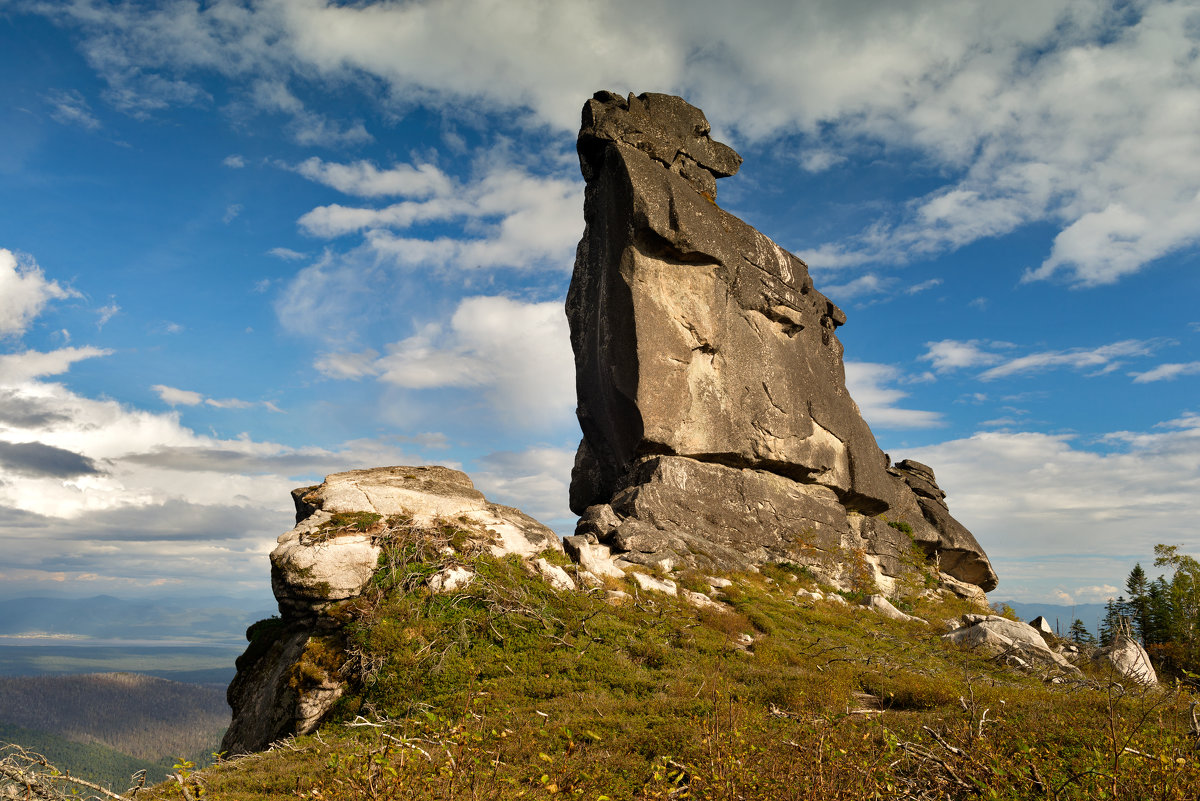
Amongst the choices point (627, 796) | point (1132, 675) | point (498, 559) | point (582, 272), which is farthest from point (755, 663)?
point (582, 272)

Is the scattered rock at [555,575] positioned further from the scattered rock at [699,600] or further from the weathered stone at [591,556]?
the scattered rock at [699,600]

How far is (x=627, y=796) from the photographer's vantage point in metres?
6.70

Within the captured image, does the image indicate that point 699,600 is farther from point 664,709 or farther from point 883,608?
point 883,608

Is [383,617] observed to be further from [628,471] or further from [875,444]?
[875,444]

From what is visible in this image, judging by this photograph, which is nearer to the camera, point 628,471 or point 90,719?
point 628,471

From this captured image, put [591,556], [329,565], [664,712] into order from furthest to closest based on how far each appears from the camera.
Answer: [591,556] → [329,565] → [664,712]

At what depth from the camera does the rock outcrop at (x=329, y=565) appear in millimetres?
11867

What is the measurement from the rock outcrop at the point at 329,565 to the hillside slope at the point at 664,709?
24 cm

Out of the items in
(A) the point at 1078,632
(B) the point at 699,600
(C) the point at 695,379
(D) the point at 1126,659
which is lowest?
(D) the point at 1126,659

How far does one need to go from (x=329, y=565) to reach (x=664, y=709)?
23.1ft

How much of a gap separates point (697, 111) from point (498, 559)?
21.3 m

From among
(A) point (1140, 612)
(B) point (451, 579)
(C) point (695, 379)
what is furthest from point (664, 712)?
(A) point (1140, 612)

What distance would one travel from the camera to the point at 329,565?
12969mm

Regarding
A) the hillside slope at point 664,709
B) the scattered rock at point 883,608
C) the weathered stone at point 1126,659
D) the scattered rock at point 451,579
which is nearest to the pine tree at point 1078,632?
the weathered stone at point 1126,659
